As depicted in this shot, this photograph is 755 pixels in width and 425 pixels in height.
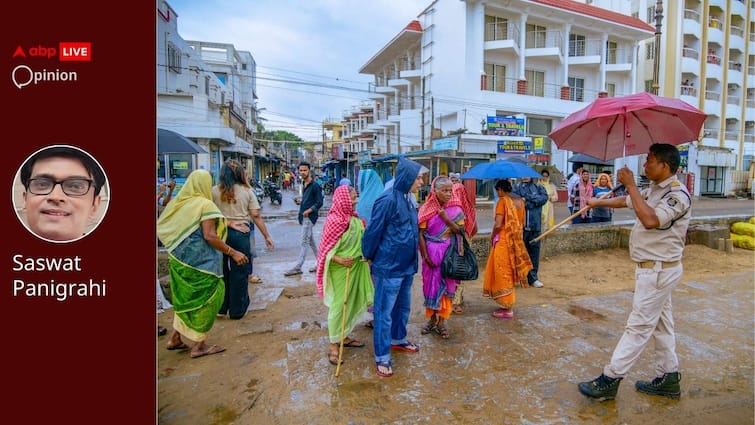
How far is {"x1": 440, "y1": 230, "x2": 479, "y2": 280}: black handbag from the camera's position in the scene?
363 cm

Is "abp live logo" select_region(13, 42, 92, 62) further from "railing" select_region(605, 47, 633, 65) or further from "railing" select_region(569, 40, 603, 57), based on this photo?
"railing" select_region(605, 47, 633, 65)

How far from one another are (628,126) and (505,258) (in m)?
1.77

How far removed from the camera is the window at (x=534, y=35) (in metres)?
23.0

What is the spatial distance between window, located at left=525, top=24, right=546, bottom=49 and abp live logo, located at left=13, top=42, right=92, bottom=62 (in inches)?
984

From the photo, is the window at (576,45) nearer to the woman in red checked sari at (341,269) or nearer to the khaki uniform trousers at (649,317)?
the khaki uniform trousers at (649,317)

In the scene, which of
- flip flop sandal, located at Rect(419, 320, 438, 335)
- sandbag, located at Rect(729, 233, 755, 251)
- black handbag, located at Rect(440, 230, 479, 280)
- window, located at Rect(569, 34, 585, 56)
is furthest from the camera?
window, located at Rect(569, 34, 585, 56)

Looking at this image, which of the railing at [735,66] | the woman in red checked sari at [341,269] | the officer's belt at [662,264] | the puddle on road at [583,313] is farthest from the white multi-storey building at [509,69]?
the officer's belt at [662,264]

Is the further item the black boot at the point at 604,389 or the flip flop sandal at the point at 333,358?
the flip flop sandal at the point at 333,358

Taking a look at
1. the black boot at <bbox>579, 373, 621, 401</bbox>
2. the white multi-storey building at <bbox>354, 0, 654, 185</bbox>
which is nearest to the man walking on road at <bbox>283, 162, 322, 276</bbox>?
the black boot at <bbox>579, 373, 621, 401</bbox>

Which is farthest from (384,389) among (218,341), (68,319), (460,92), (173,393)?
(460,92)

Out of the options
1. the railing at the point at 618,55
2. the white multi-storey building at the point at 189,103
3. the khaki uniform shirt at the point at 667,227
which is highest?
the railing at the point at 618,55

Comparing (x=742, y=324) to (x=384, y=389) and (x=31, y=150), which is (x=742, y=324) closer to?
(x=384, y=389)

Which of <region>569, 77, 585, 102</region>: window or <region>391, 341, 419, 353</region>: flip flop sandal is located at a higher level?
<region>569, 77, 585, 102</region>: window

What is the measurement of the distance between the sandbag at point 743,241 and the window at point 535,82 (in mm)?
15936
